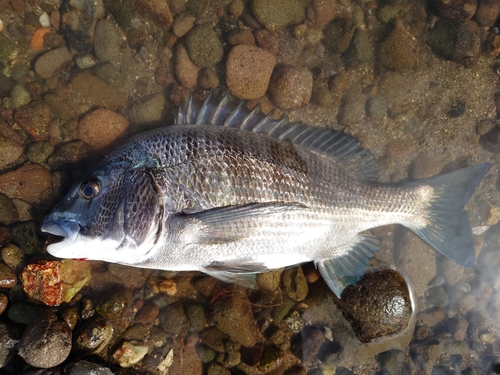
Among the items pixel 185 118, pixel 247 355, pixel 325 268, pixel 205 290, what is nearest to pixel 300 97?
pixel 185 118

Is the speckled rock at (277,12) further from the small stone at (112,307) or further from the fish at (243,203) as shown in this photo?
the small stone at (112,307)

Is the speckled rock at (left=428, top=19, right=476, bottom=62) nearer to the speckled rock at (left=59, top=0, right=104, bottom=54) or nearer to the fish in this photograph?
the fish

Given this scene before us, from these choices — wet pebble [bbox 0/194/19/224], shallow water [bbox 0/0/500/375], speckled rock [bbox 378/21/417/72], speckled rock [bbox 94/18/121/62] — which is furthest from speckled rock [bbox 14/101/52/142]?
speckled rock [bbox 378/21/417/72]

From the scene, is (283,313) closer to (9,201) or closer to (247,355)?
(247,355)

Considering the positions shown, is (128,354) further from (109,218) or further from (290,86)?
(290,86)

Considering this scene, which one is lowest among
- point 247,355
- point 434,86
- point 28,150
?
point 247,355

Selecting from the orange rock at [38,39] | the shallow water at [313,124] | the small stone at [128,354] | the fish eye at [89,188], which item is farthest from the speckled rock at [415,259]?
the orange rock at [38,39]
